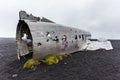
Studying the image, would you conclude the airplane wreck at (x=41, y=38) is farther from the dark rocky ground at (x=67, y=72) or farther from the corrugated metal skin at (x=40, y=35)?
the dark rocky ground at (x=67, y=72)

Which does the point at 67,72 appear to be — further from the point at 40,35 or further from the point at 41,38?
the point at 40,35

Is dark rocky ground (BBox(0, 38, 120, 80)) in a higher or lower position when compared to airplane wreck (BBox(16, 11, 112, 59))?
lower

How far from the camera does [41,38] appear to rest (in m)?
35.7

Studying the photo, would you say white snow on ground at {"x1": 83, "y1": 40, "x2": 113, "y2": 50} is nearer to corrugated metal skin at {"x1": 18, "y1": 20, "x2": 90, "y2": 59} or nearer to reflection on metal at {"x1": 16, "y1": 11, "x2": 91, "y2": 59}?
reflection on metal at {"x1": 16, "y1": 11, "x2": 91, "y2": 59}

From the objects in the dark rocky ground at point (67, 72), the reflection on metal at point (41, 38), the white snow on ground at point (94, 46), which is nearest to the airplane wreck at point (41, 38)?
the reflection on metal at point (41, 38)

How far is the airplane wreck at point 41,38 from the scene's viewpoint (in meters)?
34.9

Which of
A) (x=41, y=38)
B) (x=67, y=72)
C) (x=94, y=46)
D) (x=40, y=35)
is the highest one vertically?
(x=40, y=35)

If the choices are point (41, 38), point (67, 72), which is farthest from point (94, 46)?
point (67, 72)

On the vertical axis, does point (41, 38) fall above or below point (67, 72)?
above

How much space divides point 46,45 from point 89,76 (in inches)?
321

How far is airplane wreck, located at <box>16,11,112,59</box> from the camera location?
34906 millimetres

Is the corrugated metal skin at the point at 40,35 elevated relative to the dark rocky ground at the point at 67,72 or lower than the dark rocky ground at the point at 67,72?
elevated

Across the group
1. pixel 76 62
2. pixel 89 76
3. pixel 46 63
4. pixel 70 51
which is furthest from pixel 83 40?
pixel 89 76

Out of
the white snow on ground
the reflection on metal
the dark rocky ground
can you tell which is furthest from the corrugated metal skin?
the white snow on ground
